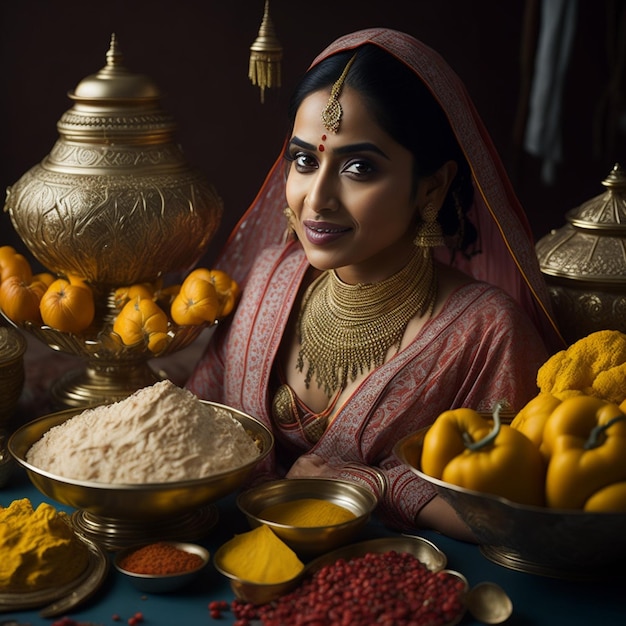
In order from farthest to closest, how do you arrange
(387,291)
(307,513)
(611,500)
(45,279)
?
(45,279)
(387,291)
(307,513)
(611,500)

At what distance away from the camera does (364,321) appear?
1.81m

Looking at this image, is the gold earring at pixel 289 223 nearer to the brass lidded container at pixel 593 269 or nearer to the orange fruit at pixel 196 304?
the orange fruit at pixel 196 304

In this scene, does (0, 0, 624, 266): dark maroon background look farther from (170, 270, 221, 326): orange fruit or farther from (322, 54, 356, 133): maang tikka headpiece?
(322, 54, 356, 133): maang tikka headpiece

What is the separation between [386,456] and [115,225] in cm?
66

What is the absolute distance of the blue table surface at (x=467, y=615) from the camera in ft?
4.48

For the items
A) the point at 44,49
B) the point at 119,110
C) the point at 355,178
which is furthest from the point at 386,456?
the point at 44,49

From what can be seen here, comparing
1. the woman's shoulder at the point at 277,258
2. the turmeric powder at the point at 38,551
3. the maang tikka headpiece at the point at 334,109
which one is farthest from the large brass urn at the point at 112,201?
the turmeric powder at the point at 38,551

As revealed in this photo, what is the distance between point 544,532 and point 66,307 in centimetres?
98

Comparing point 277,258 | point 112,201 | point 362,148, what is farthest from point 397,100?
point 112,201

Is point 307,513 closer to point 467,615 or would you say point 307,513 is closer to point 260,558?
point 260,558

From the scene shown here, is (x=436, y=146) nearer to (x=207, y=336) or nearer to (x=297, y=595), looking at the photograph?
(x=297, y=595)

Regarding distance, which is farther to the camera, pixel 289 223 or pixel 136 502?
pixel 289 223

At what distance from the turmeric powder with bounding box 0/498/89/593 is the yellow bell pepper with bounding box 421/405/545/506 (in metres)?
0.52

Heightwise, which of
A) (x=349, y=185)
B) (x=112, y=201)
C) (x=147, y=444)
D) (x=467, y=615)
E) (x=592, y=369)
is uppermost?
(x=349, y=185)
